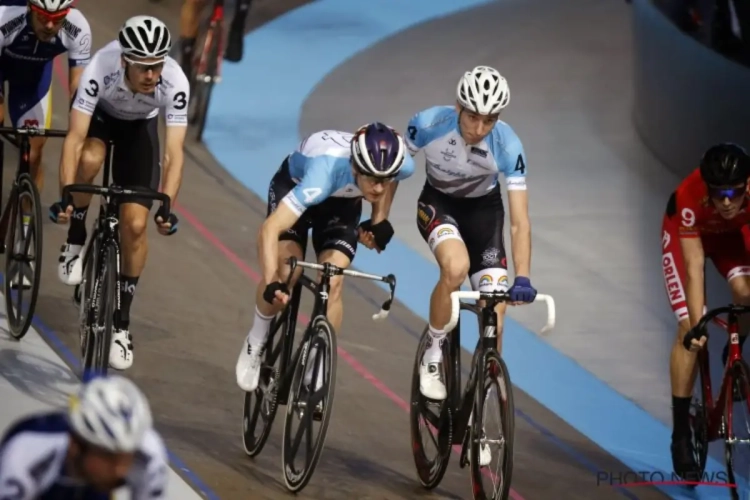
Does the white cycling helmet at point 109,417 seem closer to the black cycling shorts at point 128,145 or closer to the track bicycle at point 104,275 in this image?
the track bicycle at point 104,275

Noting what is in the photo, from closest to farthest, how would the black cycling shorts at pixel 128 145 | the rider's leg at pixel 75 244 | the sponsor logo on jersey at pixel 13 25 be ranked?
the black cycling shorts at pixel 128 145 < the rider's leg at pixel 75 244 < the sponsor logo on jersey at pixel 13 25

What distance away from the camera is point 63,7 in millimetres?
6625

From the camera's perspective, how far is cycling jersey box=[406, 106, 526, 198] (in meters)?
5.69

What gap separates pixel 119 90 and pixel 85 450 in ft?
10.9

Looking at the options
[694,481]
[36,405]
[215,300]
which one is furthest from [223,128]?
[694,481]

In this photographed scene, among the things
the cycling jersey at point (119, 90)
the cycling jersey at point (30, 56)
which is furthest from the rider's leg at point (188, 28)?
the cycling jersey at point (119, 90)

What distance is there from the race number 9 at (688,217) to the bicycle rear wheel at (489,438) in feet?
3.76

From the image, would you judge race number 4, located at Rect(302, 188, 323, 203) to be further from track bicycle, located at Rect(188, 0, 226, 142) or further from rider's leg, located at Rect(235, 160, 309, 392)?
track bicycle, located at Rect(188, 0, 226, 142)

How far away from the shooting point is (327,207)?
18.7ft

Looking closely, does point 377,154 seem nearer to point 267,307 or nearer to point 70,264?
point 267,307

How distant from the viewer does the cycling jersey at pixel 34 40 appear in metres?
6.82

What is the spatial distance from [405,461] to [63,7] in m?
2.63

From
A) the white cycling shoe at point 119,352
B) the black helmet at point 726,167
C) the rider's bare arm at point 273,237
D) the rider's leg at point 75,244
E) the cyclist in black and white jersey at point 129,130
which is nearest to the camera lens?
the rider's bare arm at point 273,237

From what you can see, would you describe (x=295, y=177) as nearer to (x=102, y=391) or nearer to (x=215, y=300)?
(x=215, y=300)
